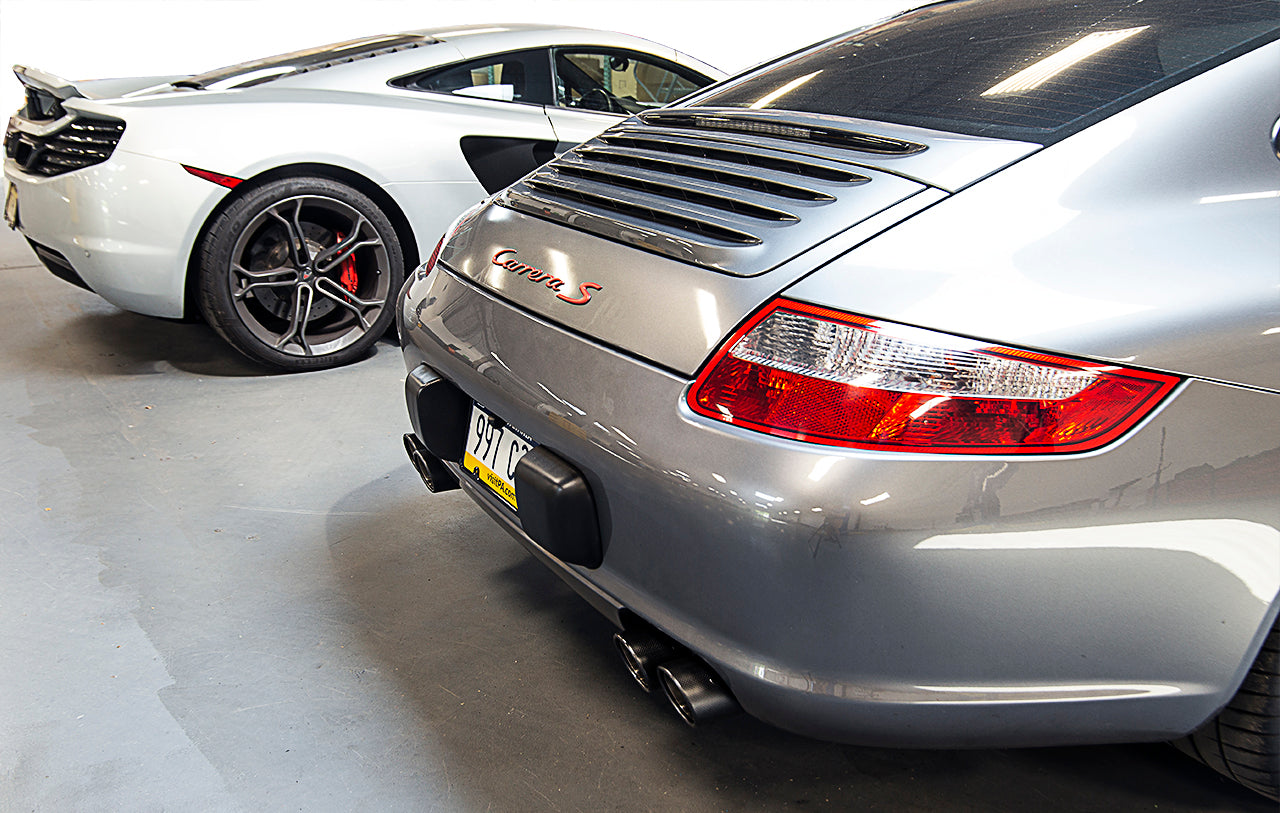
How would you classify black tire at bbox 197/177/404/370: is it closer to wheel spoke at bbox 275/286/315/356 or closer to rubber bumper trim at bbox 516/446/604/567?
wheel spoke at bbox 275/286/315/356

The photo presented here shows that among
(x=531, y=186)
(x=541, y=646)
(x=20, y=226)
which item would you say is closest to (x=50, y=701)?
(x=541, y=646)

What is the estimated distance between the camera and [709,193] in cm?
151

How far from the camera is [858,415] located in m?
1.17

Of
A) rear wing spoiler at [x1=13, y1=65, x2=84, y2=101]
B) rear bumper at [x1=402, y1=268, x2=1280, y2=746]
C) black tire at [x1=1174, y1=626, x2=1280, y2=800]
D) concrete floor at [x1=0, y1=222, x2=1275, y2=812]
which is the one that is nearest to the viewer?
rear bumper at [x1=402, y1=268, x2=1280, y2=746]

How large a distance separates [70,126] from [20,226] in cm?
54

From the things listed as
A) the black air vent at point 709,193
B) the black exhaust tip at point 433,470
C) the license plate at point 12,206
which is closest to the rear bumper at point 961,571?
the black air vent at point 709,193

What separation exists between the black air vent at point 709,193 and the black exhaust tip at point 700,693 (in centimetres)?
55

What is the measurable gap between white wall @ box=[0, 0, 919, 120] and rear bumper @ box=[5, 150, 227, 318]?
6331mm

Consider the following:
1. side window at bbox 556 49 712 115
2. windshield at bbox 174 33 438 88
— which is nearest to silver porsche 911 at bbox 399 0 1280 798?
side window at bbox 556 49 712 115

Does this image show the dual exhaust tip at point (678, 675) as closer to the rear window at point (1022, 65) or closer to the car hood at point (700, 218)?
the car hood at point (700, 218)

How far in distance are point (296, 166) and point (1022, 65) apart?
259 centimetres

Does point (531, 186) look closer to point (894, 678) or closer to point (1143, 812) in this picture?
point (894, 678)

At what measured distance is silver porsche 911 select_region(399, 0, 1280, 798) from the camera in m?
1.15

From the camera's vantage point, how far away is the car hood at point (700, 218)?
50.6 inches
